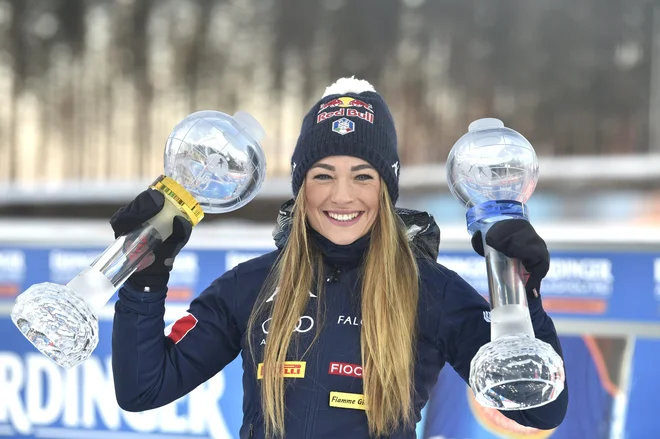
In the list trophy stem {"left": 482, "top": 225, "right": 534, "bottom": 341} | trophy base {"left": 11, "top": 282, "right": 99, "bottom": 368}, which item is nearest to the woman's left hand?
trophy stem {"left": 482, "top": 225, "right": 534, "bottom": 341}

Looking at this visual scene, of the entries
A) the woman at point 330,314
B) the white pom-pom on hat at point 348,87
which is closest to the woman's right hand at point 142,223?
the woman at point 330,314

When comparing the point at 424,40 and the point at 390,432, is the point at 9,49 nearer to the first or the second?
the point at 424,40

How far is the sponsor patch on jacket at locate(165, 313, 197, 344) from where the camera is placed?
1711 millimetres

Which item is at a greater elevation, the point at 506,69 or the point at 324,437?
the point at 506,69

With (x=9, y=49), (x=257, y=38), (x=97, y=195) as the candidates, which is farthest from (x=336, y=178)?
(x=9, y=49)

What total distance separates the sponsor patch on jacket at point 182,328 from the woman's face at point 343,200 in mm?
311

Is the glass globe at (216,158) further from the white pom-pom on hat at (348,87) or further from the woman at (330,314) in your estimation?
the white pom-pom on hat at (348,87)

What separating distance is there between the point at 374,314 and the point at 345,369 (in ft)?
0.38

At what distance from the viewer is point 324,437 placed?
1556mm

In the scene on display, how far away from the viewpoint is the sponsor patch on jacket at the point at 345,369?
1.61m

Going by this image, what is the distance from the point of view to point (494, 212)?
1.53m

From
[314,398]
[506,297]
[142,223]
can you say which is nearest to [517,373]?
[506,297]

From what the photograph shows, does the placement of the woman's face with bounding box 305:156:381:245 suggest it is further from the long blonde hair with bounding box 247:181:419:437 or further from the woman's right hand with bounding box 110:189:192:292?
the woman's right hand with bounding box 110:189:192:292

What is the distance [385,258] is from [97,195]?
121 inches
